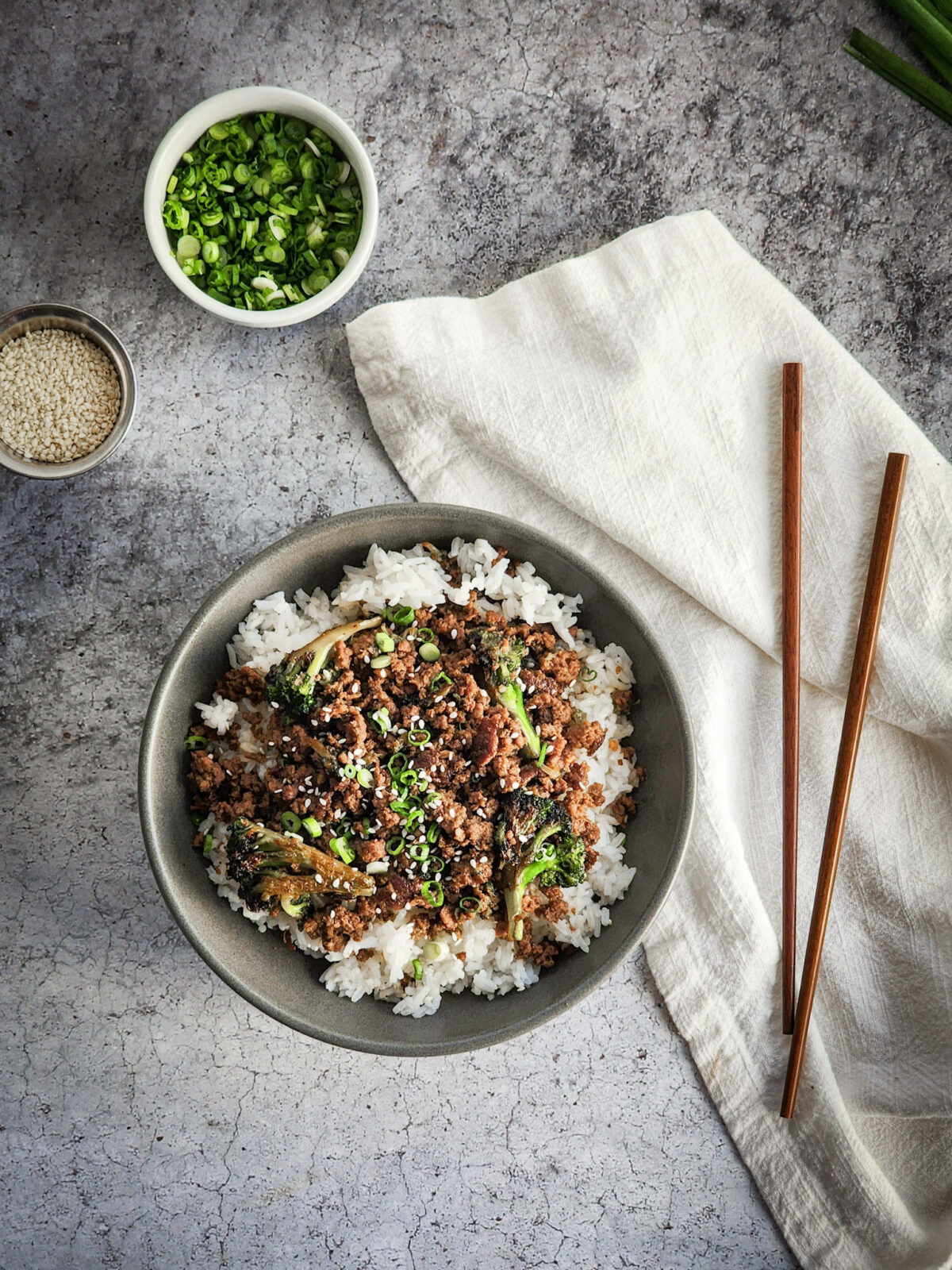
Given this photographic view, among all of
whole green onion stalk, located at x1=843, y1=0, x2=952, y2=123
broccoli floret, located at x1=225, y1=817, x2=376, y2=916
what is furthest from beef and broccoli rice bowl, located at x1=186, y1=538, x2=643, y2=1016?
whole green onion stalk, located at x1=843, y1=0, x2=952, y2=123

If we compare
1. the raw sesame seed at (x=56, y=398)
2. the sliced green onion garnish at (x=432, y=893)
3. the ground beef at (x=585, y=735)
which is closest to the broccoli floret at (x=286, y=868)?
the sliced green onion garnish at (x=432, y=893)

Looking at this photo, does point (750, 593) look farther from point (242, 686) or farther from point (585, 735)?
point (242, 686)

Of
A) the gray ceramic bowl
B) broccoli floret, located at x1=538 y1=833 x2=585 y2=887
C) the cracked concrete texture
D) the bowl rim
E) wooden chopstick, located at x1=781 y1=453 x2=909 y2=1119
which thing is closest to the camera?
the gray ceramic bowl

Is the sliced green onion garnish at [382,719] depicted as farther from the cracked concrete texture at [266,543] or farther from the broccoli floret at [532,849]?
the cracked concrete texture at [266,543]

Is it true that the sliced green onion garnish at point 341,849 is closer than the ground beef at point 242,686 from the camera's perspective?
Yes

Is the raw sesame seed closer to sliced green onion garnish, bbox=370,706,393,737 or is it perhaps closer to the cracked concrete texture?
the cracked concrete texture
